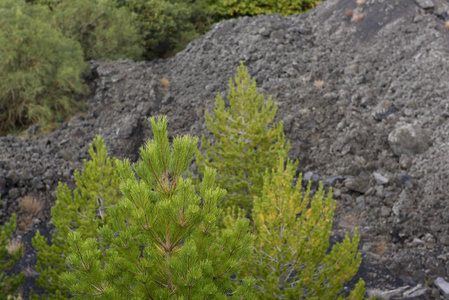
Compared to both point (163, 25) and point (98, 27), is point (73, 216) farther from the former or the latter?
point (163, 25)

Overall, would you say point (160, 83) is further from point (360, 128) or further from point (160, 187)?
point (160, 187)

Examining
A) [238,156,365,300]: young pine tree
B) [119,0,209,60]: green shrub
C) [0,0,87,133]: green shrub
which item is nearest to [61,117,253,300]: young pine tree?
[238,156,365,300]: young pine tree

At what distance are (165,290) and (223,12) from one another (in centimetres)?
1971

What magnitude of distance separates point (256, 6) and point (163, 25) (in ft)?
18.7

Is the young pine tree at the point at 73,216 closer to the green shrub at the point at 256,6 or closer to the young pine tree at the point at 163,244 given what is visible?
the young pine tree at the point at 163,244

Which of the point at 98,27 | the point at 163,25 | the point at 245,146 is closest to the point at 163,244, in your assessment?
the point at 245,146

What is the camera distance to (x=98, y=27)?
15.9 metres

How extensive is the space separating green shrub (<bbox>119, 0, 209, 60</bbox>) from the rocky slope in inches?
96.0

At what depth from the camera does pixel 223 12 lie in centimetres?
2108

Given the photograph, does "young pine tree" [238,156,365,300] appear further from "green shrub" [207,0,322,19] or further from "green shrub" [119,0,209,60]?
"green shrub" [207,0,322,19]

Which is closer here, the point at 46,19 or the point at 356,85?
the point at 356,85

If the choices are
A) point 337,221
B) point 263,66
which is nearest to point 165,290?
point 337,221

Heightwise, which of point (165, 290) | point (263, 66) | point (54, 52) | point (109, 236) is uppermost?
point (54, 52)

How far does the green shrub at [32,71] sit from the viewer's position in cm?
1241
